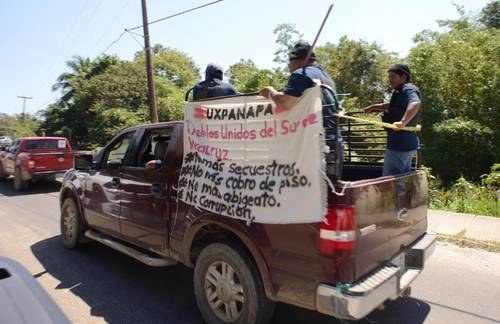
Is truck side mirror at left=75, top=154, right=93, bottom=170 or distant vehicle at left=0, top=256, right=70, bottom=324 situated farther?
truck side mirror at left=75, top=154, right=93, bottom=170

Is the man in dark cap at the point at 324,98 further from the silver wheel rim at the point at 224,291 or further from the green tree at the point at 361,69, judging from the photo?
the green tree at the point at 361,69

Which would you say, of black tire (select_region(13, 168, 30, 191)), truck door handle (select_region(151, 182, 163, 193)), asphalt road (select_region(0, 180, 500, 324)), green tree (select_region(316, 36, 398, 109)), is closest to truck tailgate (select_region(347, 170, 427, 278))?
asphalt road (select_region(0, 180, 500, 324))

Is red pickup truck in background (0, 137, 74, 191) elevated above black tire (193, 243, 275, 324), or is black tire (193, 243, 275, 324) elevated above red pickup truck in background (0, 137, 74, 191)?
red pickup truck in background (0, 137, 74, 191)

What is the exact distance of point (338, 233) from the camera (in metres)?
2.95

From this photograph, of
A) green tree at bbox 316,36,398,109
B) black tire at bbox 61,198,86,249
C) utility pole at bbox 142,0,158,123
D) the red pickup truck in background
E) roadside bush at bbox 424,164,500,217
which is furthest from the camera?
green tree at bbox 316,36,398,109

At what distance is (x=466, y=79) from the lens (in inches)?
577

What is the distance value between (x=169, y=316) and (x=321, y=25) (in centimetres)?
289

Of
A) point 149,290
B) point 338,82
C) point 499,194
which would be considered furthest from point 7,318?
point 338,82

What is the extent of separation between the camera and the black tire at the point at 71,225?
6137 mm

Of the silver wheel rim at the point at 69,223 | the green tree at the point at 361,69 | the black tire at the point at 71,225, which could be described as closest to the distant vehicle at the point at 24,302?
the black tire at the point at 71,225

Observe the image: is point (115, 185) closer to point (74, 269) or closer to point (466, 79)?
point (74, 269)

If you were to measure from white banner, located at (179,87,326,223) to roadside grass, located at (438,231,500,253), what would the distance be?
13.6ft

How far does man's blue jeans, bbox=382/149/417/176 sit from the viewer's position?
4.43m

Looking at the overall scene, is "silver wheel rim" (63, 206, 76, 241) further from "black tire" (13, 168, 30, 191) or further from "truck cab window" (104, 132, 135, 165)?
"black tire" (13, 168, 30, 191)
